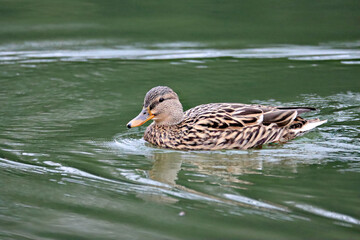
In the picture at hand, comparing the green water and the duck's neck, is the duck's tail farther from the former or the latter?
the duck's neck

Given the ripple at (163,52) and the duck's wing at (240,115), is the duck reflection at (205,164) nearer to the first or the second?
the duck's wing at (240,115)

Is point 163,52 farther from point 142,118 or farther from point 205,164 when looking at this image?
point 205,164

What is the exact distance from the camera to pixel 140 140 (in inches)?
354

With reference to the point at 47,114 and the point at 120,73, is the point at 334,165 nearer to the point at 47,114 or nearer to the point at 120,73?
the point at 47,114

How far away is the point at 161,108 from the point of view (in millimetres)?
8820

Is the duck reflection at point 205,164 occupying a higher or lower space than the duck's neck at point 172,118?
lower

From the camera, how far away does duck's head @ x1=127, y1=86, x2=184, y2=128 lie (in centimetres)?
872

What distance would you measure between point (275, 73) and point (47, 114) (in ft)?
13.4

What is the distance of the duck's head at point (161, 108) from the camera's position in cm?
872

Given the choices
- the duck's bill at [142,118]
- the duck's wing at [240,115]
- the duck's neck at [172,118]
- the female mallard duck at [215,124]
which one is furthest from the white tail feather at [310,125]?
the duck's bill at [142,118]

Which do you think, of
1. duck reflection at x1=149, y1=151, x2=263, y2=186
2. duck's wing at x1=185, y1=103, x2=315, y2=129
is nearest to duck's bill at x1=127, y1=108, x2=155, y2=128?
duck reflection at x1=149, y1=151, x2=263, y2=186

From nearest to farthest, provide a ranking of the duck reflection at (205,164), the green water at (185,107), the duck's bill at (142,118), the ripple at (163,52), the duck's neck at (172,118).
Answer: the green water at (185,107)
the duck reflection at (205,164)
the duck's bill at (142,118)
the duck's neck at (172,118)
the ripple at (163,52)

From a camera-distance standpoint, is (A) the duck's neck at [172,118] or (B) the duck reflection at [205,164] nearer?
(B) the duck reflection at [205,164]

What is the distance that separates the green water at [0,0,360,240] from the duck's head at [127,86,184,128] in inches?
15.3
